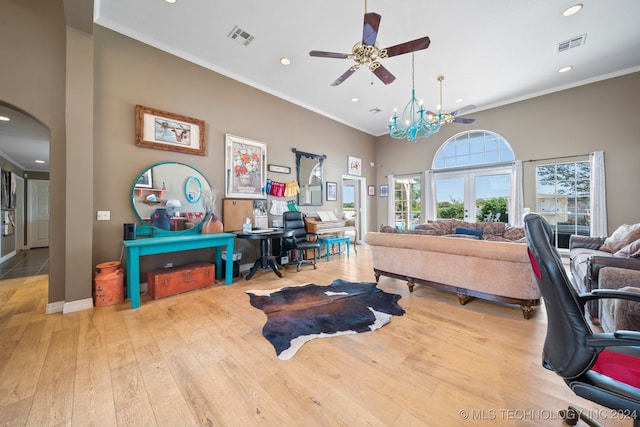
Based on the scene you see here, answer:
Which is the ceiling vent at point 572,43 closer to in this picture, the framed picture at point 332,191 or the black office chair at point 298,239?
the framed picture at point 332,191

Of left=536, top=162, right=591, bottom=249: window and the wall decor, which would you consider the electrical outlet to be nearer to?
the wall decor

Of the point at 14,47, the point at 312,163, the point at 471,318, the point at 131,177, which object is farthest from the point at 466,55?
the point at 14,47

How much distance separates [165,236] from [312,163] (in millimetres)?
3463

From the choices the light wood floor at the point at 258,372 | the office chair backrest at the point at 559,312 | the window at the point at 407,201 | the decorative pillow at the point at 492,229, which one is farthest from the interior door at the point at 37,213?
the decorative pillow at the point at 492,229

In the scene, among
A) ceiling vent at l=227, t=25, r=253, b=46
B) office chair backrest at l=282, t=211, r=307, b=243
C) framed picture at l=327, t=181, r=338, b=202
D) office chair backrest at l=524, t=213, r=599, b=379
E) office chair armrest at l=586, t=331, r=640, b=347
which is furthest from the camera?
framed picture at l=327, t=181, r=338, b=202

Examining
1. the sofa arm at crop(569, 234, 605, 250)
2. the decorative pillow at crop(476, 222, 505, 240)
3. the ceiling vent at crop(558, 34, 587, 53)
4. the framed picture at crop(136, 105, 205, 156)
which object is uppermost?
the ceiling vent at crop(558, 34, 587, 53)

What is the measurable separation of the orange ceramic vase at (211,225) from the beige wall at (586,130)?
6.21 m

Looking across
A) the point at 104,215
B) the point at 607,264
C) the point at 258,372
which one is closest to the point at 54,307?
the point at 104,215

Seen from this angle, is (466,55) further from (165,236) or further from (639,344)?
(165,236)

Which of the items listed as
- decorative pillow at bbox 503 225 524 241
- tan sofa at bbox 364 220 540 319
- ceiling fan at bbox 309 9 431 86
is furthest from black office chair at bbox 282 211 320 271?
decorative pillow at bbox 503 225 524 241

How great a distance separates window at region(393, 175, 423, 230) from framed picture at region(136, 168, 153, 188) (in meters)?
5.91

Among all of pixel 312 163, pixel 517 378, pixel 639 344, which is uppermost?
pixel 312 163

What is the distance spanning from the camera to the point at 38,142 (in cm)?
502

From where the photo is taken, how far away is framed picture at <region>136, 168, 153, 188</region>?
3275 millimetres
